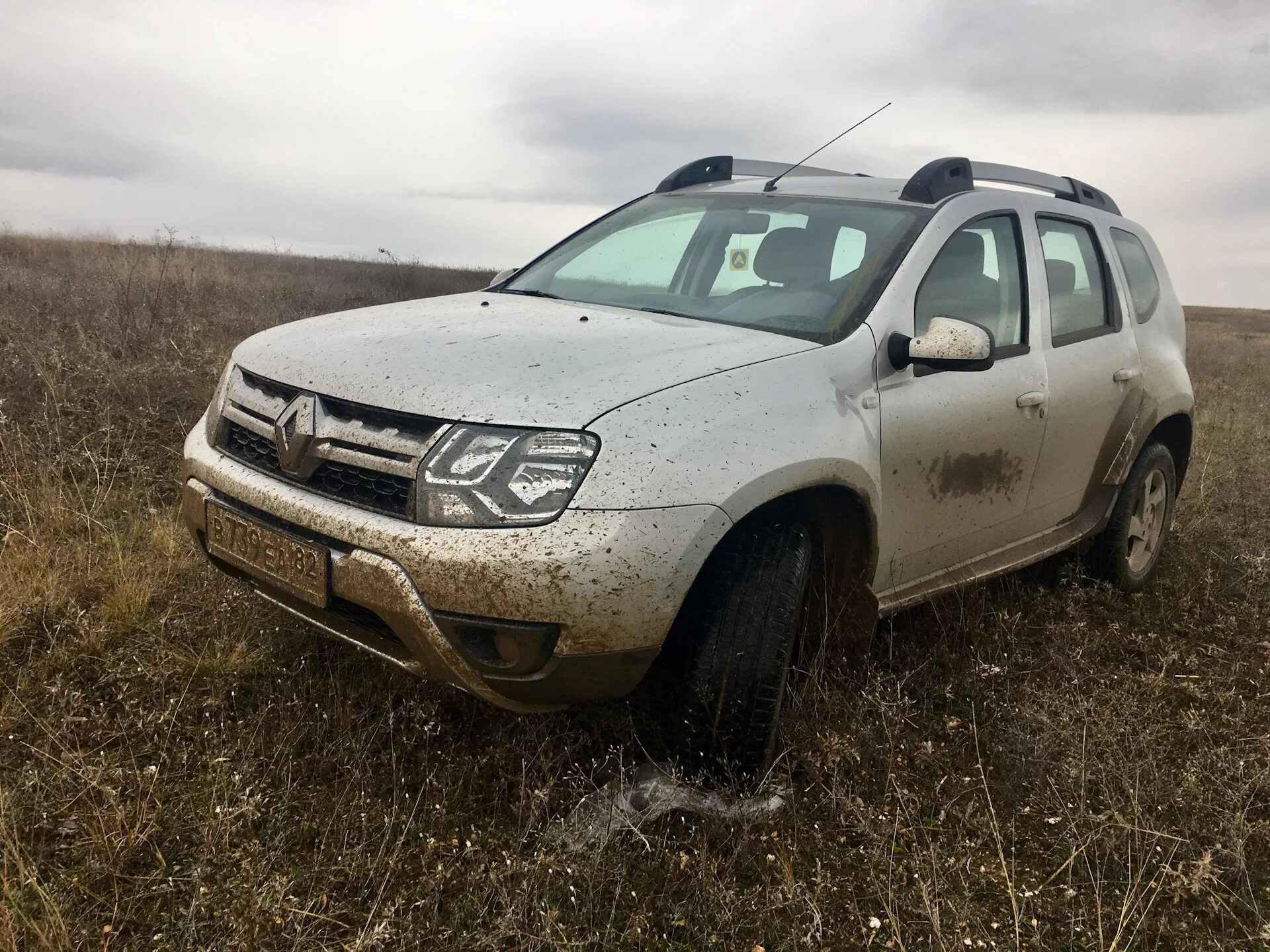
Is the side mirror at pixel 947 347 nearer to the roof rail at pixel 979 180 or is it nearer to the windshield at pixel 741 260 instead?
the windshield at pixel 741 260

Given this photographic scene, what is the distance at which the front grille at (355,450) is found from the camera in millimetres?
2082

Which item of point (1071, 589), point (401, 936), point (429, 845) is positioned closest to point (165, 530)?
point (429, 845)

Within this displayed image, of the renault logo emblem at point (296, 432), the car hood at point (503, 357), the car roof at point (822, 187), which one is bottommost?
the renault logo emblem at point (296, 432)

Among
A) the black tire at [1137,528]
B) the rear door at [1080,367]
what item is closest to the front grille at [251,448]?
the rear door at [1080,367]

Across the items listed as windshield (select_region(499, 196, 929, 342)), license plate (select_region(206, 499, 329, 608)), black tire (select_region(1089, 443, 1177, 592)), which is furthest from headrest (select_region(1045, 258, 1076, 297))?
license plate (select_region(206, 499, 329, 608))

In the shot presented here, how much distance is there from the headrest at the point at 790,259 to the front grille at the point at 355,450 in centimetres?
139

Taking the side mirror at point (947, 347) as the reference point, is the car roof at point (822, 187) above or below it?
above

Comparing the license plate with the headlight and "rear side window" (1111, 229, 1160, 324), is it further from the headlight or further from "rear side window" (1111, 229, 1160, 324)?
"rear side window" (1111, 229, 1160, 324)

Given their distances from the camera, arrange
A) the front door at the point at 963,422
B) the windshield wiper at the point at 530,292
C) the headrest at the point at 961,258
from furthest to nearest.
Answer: the windshield wiper at the point at 530,292
the headrest at the point at 961,258
the front door at the point at 963,422

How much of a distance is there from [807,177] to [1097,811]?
7.84 feet

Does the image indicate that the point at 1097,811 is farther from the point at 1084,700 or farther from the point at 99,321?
the point at 99,321

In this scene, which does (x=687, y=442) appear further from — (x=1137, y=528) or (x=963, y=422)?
(x=1137, y=528)

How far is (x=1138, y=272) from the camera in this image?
4.29 meters

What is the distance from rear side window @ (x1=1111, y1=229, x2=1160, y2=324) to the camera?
4.16m
